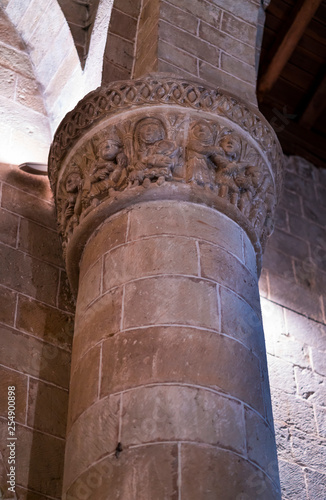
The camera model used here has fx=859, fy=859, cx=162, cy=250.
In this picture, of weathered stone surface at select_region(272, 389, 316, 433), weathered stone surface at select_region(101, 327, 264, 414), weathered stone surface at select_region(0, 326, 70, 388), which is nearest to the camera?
weathered stone surface at select_region(101, 327, 264, 414)

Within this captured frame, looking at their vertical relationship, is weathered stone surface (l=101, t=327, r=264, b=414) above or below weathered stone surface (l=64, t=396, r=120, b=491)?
above

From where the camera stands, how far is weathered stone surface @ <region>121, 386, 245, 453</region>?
2.49m

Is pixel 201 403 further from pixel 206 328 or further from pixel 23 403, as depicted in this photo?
pixel 23 403

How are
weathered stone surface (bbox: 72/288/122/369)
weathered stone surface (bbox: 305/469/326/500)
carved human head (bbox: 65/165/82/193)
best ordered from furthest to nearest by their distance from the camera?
weathered stone surface (bbox: 305/469/326/500) → carved human head (bbox: 65/165/82/193) → weathered stone surface (bbox: 72/288/122/369)

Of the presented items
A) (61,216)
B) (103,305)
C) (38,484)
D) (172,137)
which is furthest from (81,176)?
(38,484)

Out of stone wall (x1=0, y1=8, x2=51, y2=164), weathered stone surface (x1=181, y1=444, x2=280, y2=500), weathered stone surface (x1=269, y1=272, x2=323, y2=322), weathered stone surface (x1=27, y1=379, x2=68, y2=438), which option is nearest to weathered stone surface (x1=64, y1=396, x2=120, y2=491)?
weathered stone surface (x1=181, y1=444, x2=280, y2=500)

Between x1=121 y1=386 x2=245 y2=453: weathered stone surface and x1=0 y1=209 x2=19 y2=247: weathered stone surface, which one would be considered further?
x1=0 y1=209 x2=19 y2=247: weathered stone surface

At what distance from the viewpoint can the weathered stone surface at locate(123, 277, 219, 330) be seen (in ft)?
9.07

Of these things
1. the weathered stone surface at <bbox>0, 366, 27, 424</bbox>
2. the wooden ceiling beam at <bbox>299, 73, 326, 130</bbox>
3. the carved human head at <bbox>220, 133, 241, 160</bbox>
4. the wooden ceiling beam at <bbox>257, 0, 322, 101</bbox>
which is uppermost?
the wooden ceiling beam at <bbox>257, 0, 322, 101</bbox>

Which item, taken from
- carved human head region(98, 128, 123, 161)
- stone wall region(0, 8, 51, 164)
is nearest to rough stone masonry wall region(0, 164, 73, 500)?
stone wall region(0, 8, 51, 164)

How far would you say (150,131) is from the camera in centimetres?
329

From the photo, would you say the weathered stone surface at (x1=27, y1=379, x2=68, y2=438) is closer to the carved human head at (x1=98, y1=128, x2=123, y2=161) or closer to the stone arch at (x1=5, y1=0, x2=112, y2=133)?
the carved human head at (x1=98, y1=128, x2=123, y2=161)

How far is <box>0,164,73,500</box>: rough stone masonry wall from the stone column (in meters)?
0.20

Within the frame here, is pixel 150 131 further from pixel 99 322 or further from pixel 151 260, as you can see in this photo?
pixel 99 322
